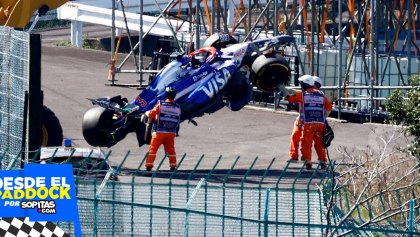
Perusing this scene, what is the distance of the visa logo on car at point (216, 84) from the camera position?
19.6m

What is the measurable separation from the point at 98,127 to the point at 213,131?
157 inches

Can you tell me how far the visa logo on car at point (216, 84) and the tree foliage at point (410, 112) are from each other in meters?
3.62

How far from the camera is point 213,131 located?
74.4 feet

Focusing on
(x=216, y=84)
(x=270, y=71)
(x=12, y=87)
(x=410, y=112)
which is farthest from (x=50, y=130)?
(x=12, y=87)

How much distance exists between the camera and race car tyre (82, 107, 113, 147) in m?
19.2

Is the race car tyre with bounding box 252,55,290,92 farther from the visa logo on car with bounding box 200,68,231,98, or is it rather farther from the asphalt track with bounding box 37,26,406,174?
the asphalt track with bounding box 37,26,406,174

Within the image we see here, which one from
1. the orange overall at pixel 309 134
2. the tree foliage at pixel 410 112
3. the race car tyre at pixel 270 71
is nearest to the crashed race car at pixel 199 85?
the race car tyre at pixel 270 71

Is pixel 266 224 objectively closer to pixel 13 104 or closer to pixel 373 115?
pixel 13 104

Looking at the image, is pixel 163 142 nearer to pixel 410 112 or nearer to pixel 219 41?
pixel 219 41

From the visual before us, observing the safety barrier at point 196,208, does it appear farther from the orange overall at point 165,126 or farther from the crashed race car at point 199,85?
the crashed race car at point 199,85

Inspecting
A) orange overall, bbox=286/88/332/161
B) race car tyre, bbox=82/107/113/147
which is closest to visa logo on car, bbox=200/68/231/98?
orange overall, bbox=286/88/332/161

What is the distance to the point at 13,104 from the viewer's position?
1127 centimetres

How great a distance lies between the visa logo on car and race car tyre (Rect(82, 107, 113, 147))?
160 centimetres

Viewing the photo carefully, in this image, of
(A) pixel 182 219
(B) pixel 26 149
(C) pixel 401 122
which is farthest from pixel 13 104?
(C) pixel 401 122
